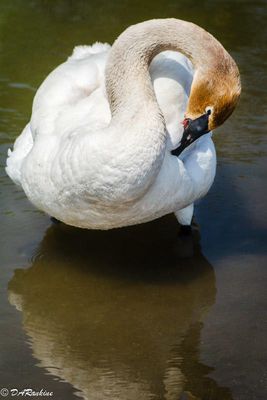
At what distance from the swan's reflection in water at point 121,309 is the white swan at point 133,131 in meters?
0.43

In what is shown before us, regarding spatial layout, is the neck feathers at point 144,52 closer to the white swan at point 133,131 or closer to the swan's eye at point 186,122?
the white swan at point 133,131

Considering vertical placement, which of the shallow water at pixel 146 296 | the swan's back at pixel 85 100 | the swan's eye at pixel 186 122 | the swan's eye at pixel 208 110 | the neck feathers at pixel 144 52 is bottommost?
the shallow water at pixel 146 296

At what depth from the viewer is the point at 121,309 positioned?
487 cm

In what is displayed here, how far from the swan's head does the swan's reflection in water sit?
0.90 metres

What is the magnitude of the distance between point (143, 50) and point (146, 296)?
53.1 inches

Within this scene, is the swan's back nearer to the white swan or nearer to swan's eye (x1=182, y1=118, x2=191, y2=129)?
the white swan

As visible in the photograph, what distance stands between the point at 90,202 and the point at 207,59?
96 cm

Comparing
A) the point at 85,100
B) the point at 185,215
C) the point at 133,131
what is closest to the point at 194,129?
the point at 133,131

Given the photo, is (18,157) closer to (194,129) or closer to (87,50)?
(87,50)

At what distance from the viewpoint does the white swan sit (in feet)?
14.8

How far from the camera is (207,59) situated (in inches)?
184

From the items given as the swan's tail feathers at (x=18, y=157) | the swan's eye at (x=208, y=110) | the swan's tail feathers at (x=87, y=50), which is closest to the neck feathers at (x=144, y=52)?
the swan's eye at (x=208, y=110)

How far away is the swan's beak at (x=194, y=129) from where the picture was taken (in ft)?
15.4

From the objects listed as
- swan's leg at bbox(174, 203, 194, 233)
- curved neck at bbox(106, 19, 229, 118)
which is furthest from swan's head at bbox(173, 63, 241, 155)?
swan's leg at bbox(174, 203, 194, 233)
